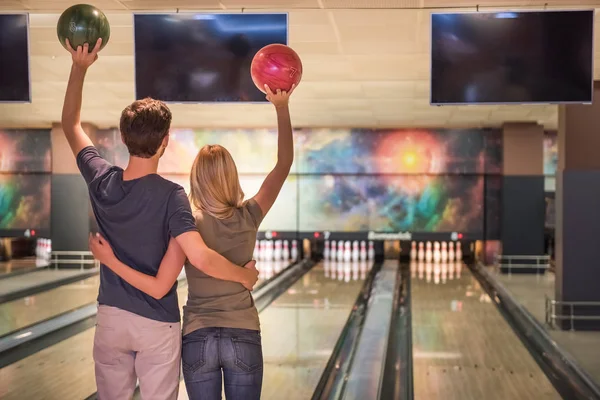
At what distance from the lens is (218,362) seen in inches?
90.4

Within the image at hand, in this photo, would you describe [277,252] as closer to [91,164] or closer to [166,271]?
[91,164]

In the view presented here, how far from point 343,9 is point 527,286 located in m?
7.12

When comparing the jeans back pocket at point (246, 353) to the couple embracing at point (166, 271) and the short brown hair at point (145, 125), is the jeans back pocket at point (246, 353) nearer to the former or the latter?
the couple embracing at point (166, 271)

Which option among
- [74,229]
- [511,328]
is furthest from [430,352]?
[74,229]

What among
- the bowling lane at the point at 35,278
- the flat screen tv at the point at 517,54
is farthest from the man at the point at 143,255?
the bowling lane at the point at 35,278

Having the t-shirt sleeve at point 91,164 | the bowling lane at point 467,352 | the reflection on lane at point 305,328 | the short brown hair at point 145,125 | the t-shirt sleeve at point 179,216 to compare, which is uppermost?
the short brown hair at point 145,125

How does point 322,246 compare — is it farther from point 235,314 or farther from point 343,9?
point 235,314

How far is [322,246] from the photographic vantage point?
13758mm

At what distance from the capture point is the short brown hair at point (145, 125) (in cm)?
215

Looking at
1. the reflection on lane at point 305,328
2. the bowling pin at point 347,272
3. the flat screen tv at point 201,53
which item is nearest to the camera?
the flat screen tv at point 201,53

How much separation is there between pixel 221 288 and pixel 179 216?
0.96ft

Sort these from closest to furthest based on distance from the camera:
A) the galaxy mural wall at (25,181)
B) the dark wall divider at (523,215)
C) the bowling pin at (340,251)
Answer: the dark wall divider at (523,215)
the galaxy mural wall at (25,181)
the bowling pin at (340,251)

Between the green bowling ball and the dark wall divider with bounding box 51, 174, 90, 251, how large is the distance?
31.9 ft

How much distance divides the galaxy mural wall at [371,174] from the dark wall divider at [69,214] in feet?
2.61
